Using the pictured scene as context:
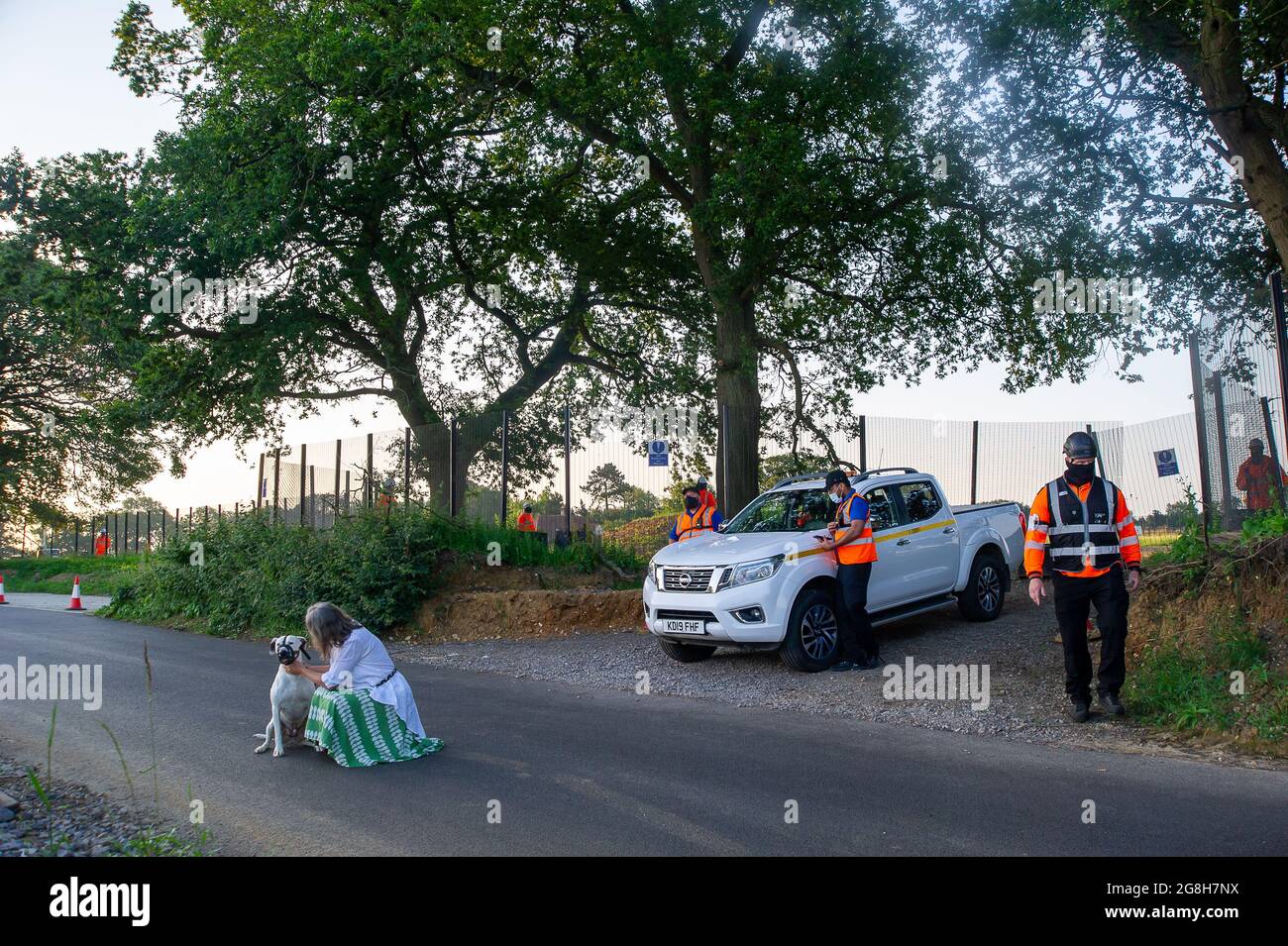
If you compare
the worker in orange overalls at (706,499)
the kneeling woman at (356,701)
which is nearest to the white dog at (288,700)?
A: the kneeling woman at (356,701)

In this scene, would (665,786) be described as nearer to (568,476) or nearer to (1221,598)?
(1221,598)

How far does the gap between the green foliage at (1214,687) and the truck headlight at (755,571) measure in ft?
11.5

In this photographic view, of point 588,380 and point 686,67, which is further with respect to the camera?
point 588,380

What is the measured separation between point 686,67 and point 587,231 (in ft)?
22.7

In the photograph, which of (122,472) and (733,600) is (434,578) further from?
(122,472)

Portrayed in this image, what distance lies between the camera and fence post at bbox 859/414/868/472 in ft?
56.3

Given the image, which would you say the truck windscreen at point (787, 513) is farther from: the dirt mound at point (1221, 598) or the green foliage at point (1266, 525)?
the green foliage at point (1266, 525)

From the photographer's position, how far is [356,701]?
7.09 m

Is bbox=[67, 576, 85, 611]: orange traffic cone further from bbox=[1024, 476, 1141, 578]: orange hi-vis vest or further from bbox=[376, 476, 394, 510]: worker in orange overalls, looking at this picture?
bbox=[1024, 476, 1141, 578]: orange hi-vis vest

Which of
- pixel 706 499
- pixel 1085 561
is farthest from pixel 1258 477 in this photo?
pixel 706 499

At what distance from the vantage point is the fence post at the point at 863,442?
56.3ft

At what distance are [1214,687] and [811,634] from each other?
3.87 metres

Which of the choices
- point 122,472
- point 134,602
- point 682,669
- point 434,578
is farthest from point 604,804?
point 122,472

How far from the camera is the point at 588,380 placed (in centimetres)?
2691
